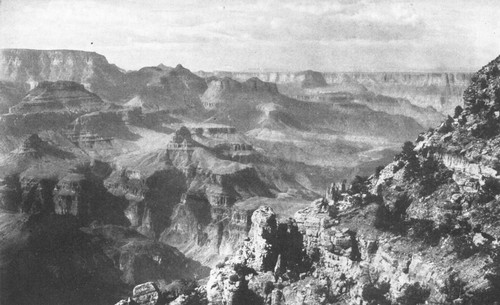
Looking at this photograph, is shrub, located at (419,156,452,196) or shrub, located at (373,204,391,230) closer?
shrub, located at (373,204,391,230)

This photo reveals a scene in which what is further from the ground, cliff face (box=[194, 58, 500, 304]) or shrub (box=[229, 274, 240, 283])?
cliff face (box=[194, 58, 500, 304])

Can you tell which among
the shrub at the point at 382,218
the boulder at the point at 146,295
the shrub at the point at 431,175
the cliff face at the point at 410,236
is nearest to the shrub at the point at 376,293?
the cliff face at the point at 410,236

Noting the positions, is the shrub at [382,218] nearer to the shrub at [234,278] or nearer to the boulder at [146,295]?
the shrub at [234,278]

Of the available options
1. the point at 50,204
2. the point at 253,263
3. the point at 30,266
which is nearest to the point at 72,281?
the point at 30,266

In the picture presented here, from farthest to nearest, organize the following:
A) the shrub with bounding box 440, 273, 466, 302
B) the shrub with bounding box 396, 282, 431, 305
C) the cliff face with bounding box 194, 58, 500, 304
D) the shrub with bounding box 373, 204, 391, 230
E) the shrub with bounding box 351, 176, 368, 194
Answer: the shrub with bounding box 351, 176, 368, 194 < the shrub with bounding box 373, 204, 391, 230 < the cliff face with bounding box 194, 58, 500, 304 < the shrub with bounding box 396, 282, 431, 305 < the shrub with bounding box 440, 273, 466, 302

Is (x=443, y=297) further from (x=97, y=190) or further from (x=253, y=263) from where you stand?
(x=97, y=190)

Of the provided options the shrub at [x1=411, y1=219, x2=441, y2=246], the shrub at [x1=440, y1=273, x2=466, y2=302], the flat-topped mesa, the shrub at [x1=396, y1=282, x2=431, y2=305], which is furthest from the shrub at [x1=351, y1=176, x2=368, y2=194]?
the flat-topped mesa

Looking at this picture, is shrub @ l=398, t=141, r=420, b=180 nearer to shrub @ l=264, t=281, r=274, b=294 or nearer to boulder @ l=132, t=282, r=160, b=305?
shrub @ l=264, t=281, r=274, b=294
